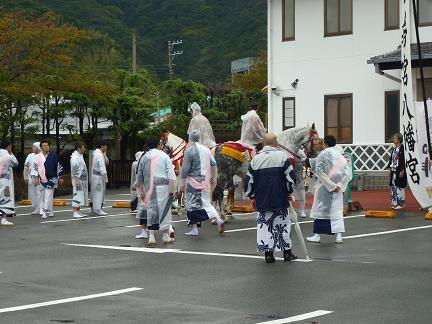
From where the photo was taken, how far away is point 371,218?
18.8 metres

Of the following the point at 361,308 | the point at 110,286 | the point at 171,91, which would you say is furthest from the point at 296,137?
the point at 171,91

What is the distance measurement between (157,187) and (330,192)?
3.07 metres

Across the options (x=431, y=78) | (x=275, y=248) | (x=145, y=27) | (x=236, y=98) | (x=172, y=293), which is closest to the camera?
(x=172, y=293)

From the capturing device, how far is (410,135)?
59.6 ft

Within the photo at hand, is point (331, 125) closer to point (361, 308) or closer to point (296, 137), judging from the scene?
point (296, 137)

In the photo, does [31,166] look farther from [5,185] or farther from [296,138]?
[296,138]

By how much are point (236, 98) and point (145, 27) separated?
93.2ft

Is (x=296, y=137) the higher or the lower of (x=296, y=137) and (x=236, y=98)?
the lower

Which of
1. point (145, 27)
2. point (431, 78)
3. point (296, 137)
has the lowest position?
point (296, 137)

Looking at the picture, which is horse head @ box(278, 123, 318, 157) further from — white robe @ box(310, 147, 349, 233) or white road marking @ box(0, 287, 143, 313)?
white road marking @ box(0, 287, 143, 313)

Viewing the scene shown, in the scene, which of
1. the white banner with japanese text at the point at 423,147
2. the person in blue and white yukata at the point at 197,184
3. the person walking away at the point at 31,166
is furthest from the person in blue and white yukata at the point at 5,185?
the white banner with japanese text at the point at 423,147

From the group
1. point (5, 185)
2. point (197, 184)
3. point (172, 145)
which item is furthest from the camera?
point (172, 145)

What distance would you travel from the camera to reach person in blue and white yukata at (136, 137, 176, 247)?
48.8 ft

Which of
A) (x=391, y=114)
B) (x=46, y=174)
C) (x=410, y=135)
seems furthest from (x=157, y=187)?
(x=391, y=114)
